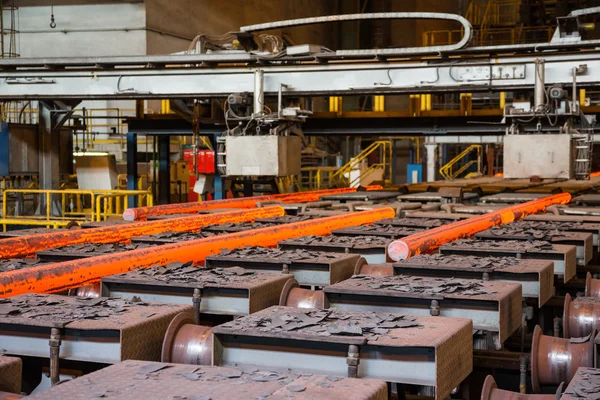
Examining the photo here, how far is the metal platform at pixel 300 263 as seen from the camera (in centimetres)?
519

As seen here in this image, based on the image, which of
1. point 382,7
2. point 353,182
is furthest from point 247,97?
point 382,7

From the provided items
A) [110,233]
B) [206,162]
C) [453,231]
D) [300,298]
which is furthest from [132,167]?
[300,298]

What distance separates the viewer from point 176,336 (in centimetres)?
377

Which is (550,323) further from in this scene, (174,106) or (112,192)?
(174,106)

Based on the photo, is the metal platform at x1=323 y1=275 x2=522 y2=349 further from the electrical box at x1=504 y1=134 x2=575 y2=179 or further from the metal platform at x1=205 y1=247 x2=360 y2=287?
the electrical box at x1=504 y1=134 x2=575 y2=179

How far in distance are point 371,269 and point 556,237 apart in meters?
1.73

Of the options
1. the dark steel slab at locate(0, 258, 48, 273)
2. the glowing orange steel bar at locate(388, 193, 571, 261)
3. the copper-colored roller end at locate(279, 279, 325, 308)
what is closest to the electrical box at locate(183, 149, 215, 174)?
the glowing orange steel bar at locate(388, 193, 571, 261)

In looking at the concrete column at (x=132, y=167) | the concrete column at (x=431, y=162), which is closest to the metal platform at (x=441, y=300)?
the concrete column at (x=132, y=167)

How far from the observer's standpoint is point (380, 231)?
6.94 m

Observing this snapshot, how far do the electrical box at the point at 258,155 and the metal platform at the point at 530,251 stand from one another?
302cm

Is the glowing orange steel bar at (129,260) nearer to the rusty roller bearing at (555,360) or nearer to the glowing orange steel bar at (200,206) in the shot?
the glowing orange steel bar at (200,206)

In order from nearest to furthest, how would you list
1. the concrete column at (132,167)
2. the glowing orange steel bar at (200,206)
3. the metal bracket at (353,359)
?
the metal bracket at (353,359) < the glowing orange steel bar at (200,206) < the concrete column at (132,167)

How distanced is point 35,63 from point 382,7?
871 inches

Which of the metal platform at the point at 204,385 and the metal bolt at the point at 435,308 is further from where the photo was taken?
the metal bolt at the point at 435,308
